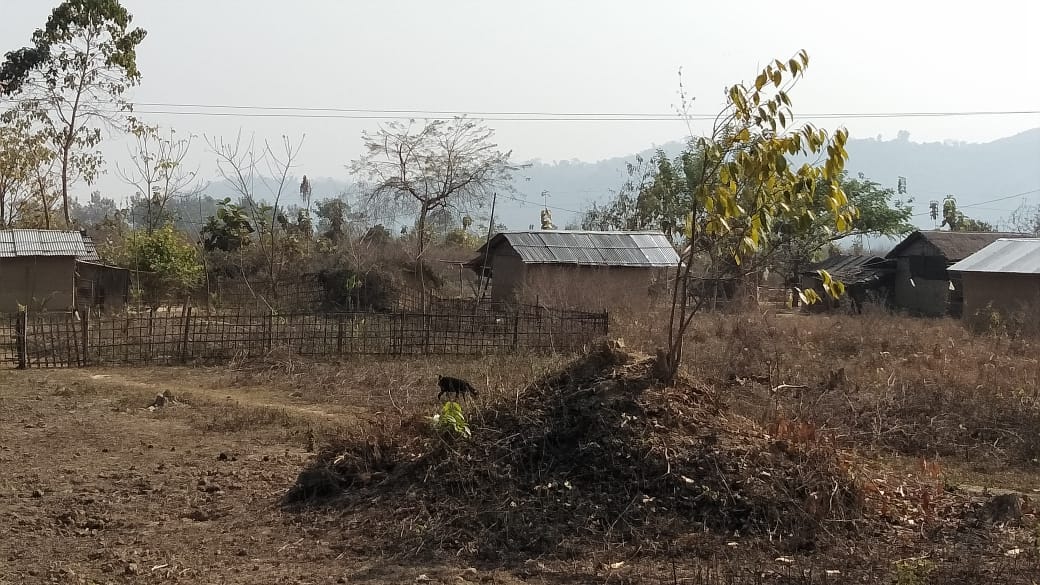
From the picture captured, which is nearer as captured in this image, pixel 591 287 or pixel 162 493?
pixel 162 493

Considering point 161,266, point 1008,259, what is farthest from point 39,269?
point 1008,259

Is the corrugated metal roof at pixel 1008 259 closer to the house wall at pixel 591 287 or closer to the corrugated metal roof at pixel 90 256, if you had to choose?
the house wall at pixel 591 287

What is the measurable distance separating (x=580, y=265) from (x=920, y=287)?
1416cm

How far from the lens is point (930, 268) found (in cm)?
3259

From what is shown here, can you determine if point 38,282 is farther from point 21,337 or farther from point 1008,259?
point 1008,259

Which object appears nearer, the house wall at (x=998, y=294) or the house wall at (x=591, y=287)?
the house wall at (x=998, y=294)

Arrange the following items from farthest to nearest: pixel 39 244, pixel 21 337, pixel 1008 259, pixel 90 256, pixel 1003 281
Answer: pixel 90 256, pixel 1008 259, pixel 39 244, pixel 1003 281, pixel 21 337

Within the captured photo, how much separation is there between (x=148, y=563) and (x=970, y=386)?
9975 millimetres

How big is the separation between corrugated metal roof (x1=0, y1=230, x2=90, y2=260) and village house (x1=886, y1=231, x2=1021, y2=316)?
87.2 ft

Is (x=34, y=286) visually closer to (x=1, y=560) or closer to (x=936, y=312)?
→ (x=1, y=560)

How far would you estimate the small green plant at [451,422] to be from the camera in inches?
295

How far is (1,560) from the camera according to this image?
20.3 ft

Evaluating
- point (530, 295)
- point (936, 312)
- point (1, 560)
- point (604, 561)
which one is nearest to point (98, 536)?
point (1, 560)

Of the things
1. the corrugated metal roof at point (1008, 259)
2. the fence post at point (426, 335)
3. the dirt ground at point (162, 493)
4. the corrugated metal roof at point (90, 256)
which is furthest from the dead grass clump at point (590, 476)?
the corrugated metal roof at point (90, 256)
